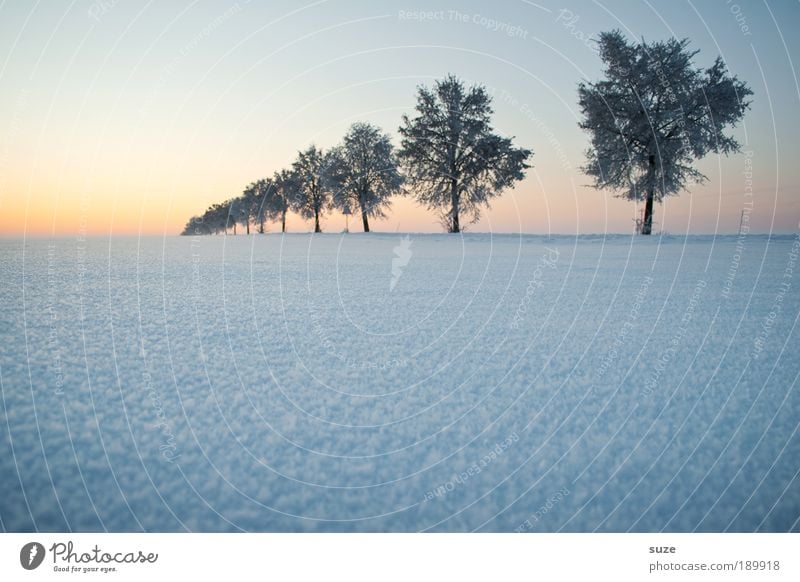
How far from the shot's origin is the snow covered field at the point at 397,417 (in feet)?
8.02

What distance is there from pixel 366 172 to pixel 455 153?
40.3 feet

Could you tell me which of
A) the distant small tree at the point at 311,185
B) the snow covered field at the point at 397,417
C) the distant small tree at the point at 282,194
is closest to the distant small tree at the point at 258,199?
the distant small tree at the point at 282,194

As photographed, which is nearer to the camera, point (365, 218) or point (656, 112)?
point (656, 112)

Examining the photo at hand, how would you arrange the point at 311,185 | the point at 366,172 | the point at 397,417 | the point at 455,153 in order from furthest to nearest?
the point at 311,185, the point at 366,172, the point at 455,153, the point at 397,417

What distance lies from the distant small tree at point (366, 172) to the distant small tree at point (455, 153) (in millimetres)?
7406

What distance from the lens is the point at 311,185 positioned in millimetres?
55000

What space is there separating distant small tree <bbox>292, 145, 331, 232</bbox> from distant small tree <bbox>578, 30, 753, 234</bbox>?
33.4m

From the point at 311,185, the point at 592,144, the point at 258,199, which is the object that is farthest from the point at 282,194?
the point at 592,144

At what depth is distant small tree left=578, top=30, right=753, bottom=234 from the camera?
2594cm

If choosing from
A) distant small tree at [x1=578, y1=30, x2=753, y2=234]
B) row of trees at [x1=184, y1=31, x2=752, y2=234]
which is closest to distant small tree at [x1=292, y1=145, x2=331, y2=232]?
row of trees at [x1=184, y1=31, x2=752, y2=234]

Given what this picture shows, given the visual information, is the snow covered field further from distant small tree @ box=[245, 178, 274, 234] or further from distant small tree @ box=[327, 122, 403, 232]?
distant small tree @ box=[245, 178, 274, 234]

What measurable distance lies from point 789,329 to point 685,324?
1.35m

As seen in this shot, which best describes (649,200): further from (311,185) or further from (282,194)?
(282,194)

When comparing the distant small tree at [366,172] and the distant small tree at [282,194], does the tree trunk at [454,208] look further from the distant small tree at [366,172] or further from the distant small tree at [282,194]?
the distant small tree at [282,194]
